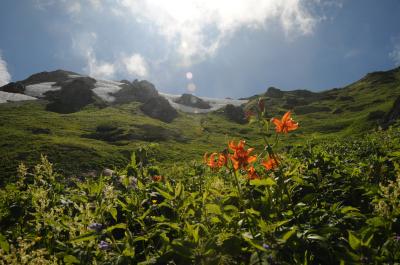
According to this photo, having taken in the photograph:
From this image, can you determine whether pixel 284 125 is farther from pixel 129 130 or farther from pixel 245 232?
pixel 129 130

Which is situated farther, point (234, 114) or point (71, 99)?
point (234, 114)

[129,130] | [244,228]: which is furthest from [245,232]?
[129,130]

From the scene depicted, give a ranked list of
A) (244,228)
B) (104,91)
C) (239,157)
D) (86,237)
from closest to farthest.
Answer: (86,237), (244,228), (239,157), (104,91)

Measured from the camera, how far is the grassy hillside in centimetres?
5450

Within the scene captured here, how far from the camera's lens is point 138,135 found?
270 ft

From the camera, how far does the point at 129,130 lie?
→ 85000 mm

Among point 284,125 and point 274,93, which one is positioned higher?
point 274,93

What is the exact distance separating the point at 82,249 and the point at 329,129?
99337mm

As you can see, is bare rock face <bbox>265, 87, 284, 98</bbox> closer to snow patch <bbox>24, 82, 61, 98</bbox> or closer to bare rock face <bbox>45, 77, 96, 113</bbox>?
bare rock face <bbox>45, 77, 96, 113</bbox>

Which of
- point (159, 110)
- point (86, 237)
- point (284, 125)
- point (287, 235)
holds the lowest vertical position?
point (86, 237)

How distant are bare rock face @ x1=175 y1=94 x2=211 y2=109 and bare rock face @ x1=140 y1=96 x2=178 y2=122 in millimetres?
40629

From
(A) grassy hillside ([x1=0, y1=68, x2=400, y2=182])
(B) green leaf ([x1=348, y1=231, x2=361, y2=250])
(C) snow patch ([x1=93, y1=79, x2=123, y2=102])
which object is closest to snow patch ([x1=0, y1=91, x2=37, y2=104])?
(A) grassy hillside ([x1=0, y1=68, x2=400, y2=182])

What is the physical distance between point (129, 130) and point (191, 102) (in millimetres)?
89958

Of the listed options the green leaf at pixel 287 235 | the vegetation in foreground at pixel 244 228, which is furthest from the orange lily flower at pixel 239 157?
the green leaf at pixel 287 235
